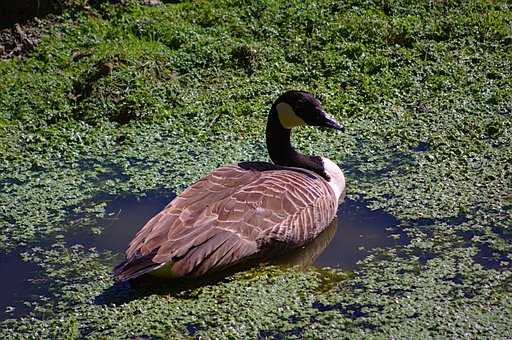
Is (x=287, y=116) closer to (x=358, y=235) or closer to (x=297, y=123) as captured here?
(x=297, y=123)

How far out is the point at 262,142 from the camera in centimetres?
837

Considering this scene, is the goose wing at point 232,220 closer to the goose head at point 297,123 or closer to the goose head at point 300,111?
the goose head at point 297,123

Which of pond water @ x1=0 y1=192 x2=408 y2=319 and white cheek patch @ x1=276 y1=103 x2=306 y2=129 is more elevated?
white cheek patch @ x1=276 y1=103 x2=306 y2=129

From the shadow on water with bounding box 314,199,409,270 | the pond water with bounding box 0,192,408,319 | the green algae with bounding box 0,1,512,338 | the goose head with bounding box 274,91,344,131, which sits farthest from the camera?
the goose head with bounding box 274,91,344,131

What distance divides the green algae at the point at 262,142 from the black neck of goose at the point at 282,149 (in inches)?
16.4

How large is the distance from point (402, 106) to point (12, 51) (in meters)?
3.69

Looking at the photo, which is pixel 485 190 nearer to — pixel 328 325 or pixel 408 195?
pixel 408 195

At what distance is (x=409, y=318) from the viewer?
5.76 m

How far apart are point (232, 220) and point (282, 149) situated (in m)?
1.23

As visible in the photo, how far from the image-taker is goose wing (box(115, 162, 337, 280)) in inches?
239

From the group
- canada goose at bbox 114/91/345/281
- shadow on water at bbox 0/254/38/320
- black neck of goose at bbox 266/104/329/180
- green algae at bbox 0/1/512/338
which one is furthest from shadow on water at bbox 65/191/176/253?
black neck of goose at bbox 266/104/329/180

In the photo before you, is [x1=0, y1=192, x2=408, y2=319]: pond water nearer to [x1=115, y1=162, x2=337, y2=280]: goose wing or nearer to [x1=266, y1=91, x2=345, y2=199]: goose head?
[x1=115, y1=162, x2=337, y2=280]: goose wing

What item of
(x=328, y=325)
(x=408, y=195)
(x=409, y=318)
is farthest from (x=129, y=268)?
(x=408, y=195)

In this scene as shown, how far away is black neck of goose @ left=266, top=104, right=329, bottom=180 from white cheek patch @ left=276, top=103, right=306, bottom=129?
0.10 ft
